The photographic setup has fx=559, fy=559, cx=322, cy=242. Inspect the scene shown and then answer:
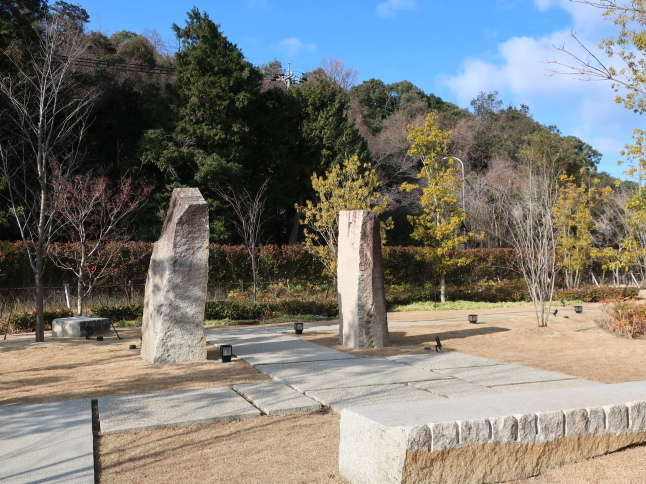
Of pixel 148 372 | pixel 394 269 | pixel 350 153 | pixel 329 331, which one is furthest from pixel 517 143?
pixel 148 372

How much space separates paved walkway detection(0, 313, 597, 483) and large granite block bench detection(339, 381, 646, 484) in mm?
1606

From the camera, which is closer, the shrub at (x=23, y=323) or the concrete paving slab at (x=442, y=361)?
the concrete paving slab at (x=442, y=361)

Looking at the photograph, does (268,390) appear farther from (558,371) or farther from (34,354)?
(34,354)

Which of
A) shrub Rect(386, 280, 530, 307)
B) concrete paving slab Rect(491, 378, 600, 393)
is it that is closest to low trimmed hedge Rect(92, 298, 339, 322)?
shrub Rect(386, 280, 530, 307)

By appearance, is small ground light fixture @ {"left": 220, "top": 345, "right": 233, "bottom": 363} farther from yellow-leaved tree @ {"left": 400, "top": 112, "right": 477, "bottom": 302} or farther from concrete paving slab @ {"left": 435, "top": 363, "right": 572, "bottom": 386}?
yellow-leaved tree @ {"left": 400, "top": 112, "right": 477, "bottom": 302}

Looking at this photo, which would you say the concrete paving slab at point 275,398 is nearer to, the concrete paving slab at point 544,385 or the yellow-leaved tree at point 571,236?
the concrete paving slab at point 544,385

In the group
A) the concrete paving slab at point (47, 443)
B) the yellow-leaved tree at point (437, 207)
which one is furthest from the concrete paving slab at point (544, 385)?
the yellow-leaved tree at point (437, 207)

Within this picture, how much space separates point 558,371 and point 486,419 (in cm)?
411

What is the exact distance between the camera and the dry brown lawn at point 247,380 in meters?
3.64

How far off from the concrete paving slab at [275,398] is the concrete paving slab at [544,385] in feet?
6.64

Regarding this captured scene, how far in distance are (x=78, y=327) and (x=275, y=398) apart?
21.0ft

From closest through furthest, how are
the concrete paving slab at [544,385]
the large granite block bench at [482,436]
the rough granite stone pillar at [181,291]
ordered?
the large granite block bench at [482,436] < the concrete paving slab at [544,385] < the rough granite stone pillar at [181,291]

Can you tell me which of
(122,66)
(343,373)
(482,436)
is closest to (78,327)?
(343,373)

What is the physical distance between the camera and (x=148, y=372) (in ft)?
22.8
